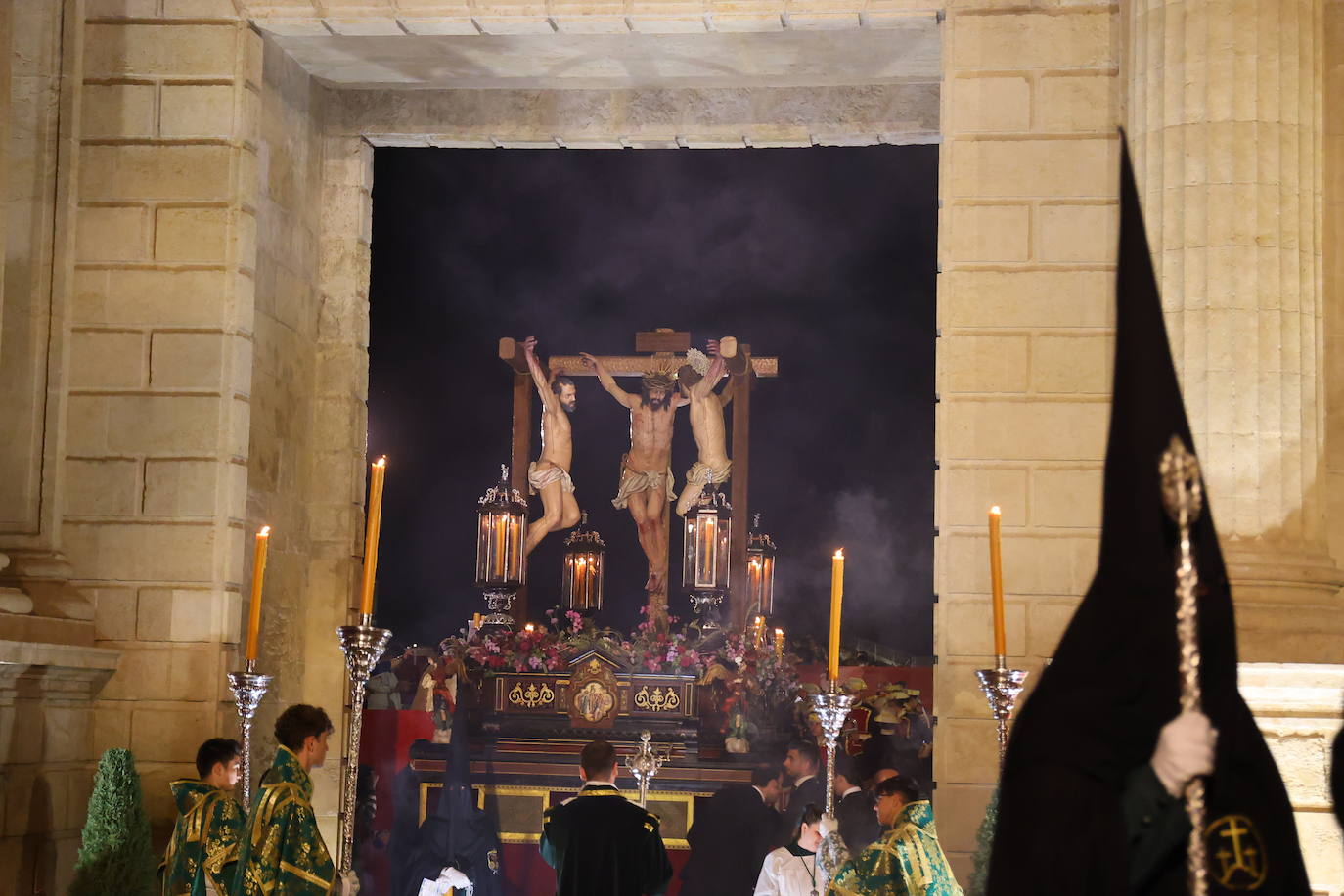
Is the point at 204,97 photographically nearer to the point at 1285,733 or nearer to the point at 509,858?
the point at 509,858

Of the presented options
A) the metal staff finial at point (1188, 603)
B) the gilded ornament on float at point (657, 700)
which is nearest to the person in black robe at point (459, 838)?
the gilded ornament on float at point (657, 700)

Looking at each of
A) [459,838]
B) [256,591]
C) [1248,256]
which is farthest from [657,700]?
[1248,256]

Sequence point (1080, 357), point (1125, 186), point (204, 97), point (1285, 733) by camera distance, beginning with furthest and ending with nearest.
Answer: point (204, 97)
point (1080, 357)
point (1285, 733)
point (1125, 186)

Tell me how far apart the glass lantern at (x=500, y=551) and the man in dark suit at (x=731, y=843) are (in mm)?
4422

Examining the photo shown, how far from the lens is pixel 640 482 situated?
47.3 feet

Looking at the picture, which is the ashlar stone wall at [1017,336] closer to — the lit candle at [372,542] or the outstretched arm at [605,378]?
the lit candle at [372,542]

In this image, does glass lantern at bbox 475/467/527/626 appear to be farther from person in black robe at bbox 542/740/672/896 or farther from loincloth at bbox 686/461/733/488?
person in black robe at bbox 542/740/672/896

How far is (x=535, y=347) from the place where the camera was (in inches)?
574

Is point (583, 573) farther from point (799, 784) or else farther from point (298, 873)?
point (298, 873)

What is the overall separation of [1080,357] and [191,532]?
15.7 feet

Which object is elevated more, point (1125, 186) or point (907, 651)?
point (1125, 186)

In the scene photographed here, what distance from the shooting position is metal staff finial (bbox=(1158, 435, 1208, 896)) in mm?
3197

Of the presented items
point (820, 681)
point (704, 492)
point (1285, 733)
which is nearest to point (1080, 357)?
point (1285, 733)

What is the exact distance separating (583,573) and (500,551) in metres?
0.72
